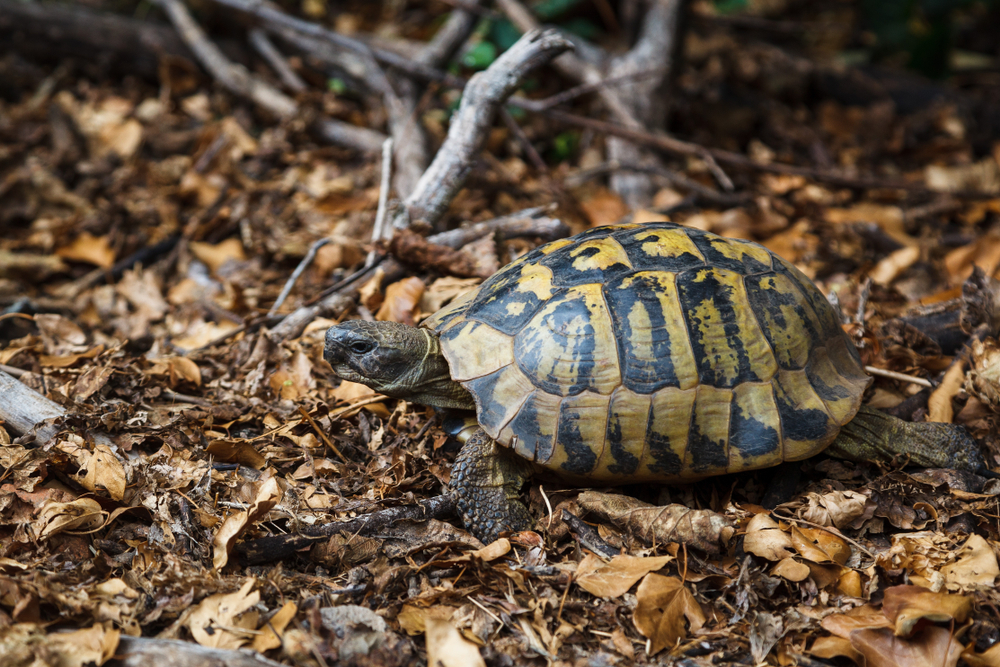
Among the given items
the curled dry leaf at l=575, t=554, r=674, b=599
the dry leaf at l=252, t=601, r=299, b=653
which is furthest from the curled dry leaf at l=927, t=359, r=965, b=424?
the dry leaf at l=252, t=601, r=299, b=653

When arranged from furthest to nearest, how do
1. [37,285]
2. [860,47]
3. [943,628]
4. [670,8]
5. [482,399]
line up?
1. [860,47]
2. [670,8]
3. [37,285]
4. [482,399]
5. [943,628]

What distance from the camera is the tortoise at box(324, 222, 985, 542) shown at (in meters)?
2.83

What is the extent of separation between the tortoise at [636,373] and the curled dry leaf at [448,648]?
0.59 meters

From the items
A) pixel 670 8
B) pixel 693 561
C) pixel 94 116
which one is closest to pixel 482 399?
pixel 693 561

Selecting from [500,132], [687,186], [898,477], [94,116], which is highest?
[94,116]

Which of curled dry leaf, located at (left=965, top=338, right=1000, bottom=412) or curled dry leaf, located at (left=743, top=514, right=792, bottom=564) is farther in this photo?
curled dry leaf, located at (left=965, top=338, right=1000, bottom=412)

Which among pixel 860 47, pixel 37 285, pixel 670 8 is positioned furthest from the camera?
pixel 860 47

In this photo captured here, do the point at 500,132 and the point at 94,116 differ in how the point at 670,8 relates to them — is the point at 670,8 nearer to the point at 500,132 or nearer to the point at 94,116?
the point at 500,132

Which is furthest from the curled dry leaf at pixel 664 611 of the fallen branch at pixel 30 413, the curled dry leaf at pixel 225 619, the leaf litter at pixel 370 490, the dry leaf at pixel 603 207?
the dry leaf at pixel 603 207

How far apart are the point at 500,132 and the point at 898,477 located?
4.06m

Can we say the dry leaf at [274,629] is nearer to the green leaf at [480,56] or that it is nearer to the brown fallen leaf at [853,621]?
the brown fallen leaf at [853,621]

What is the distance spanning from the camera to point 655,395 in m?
2.81

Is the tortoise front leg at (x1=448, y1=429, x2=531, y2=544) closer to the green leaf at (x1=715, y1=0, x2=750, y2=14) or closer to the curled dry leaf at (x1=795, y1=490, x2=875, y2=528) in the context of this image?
the curled dry leaf at (x1=795, y1=490, x2=875, y2=528)

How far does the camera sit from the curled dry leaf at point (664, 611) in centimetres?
242
